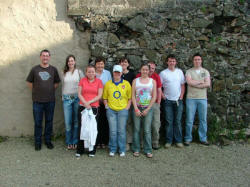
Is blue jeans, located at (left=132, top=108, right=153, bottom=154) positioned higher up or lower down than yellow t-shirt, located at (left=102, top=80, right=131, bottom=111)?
lower down

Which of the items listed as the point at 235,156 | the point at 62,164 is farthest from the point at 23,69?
the point at 235,156

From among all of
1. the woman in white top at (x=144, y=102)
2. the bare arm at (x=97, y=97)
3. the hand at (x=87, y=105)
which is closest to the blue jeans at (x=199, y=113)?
the woman in white top at (x=144, y=102)

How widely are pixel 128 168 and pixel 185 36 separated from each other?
2.77 metres

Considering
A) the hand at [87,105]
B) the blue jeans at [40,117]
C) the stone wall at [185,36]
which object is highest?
the stone wall at [185,36]

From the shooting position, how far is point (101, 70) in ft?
13.5

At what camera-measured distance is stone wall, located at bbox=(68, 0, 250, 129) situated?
455cm

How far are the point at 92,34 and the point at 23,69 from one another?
1.50m

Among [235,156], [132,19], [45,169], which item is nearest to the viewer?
[45,169]

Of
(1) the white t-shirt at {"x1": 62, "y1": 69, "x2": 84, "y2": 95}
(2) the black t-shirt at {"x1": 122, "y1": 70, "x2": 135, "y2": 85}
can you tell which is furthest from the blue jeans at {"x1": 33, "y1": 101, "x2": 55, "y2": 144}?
(2) the black t-shirt at {"x1": 122, "y1": 70, "x2": 135, "y2": 85}

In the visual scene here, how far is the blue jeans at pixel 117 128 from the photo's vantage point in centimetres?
386

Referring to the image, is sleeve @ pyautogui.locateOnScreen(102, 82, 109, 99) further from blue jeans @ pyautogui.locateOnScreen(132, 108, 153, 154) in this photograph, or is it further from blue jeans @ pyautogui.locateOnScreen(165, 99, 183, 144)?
blue jeans @ pyautogui.locateOnScreen(165, 99, 183, 144)

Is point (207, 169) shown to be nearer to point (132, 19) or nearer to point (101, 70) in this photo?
point (101, 70)

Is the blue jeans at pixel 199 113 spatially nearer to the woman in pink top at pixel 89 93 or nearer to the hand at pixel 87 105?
the woman in pink top at pixel 89 93

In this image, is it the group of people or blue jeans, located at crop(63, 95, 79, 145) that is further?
blue jeans, located at crop(63, 95, 79, 145)
